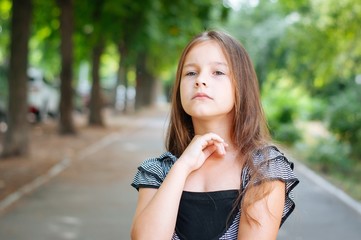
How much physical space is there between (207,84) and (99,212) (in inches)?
258

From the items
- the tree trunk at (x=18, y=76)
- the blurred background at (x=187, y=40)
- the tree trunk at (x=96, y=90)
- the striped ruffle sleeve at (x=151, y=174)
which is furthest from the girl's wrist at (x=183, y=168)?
the tree trunk at (x=96, y=90)

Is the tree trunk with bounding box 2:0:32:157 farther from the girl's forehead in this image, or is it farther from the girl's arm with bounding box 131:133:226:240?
the girl's arm with bounding box 131:133:226:240

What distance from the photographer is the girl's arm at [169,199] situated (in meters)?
1.90

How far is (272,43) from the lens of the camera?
25297 mm

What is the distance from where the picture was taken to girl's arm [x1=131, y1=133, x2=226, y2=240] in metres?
1.90

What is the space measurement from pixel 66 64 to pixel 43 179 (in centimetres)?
817

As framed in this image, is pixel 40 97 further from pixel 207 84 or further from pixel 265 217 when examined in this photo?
pixel 265 217

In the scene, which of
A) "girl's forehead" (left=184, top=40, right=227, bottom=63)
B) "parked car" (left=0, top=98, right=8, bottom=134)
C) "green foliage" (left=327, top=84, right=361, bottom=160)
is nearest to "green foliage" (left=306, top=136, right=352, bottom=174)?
"green foliage" (left=327, top=84, right=361, bottom=160)

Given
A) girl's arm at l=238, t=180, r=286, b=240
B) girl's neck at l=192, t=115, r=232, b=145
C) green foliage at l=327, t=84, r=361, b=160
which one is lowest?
girl's arm at l=238, t=180, r=286, b=240

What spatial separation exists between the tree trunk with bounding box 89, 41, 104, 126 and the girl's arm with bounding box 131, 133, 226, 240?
21.7m

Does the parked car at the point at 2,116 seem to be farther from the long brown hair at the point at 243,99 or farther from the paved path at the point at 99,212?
the long brown hair at the point at 243,99

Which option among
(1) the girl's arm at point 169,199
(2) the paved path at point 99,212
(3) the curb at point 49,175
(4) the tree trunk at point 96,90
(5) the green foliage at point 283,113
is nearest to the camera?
(1) the girl's arm at point 169,199

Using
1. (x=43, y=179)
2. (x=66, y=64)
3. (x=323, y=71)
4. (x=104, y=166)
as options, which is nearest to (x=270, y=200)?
(x=43, y=179)

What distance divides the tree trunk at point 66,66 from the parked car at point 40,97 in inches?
181
